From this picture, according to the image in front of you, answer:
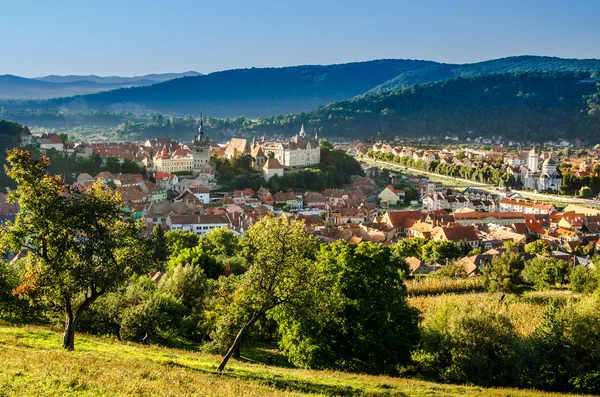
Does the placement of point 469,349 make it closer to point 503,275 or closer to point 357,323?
point 357,323

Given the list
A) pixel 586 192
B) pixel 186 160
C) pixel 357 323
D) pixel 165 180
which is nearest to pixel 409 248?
pixel 357 323

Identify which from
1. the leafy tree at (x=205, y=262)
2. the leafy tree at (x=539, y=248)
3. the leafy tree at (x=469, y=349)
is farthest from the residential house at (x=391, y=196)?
the leafy tree at (x=469, y=349)

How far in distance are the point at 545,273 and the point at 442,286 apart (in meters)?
5.27

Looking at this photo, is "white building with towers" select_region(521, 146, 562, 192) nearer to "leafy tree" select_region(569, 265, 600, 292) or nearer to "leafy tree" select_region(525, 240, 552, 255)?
"leafy tree" select_region(525, 240, 552, 255)

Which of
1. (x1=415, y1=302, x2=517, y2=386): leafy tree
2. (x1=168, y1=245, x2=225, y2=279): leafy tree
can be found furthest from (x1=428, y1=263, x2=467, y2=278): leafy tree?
(x1=415, y1=302, x2=517, y2=386): leafy tree

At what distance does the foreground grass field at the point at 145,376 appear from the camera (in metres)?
9.29

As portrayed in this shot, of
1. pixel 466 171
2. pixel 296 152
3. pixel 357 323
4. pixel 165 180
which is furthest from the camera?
pixel 466 171

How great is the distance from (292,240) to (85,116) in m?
196

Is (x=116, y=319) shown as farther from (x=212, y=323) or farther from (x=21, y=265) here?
(x=21, y=265)

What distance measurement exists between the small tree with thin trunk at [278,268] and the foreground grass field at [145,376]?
1165 millimetres

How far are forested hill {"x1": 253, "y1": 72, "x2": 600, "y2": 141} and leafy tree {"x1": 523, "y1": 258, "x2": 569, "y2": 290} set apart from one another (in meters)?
122

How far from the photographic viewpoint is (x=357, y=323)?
50.5 ft

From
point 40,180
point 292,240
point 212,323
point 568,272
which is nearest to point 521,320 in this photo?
point 568,272

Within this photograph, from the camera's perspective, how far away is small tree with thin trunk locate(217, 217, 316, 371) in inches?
468
